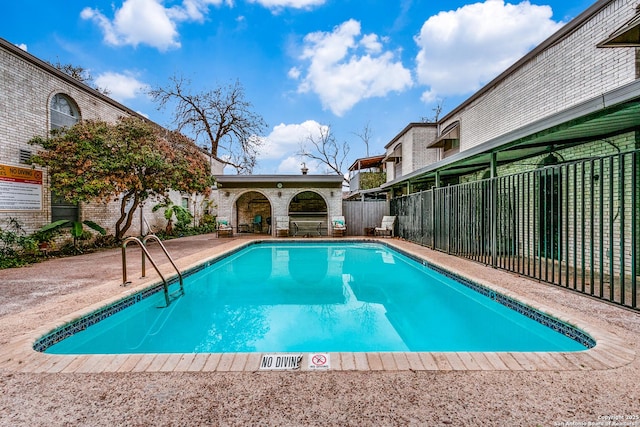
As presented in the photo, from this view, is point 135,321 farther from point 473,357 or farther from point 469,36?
point 469,36

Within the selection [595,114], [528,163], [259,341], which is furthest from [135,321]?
[528,163]

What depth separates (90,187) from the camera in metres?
8.05

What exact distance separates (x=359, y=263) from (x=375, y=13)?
1094 centimetres

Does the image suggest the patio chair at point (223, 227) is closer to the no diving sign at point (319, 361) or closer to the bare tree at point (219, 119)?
the bare tree at point (219, 119)

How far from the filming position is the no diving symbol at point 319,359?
8.04 ft

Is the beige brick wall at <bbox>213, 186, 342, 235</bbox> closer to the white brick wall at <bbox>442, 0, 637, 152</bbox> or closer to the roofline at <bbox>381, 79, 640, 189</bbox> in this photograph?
the white brick wall at <bbox>442, 0, 637, 152</bbox>

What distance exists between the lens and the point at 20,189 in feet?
25.9

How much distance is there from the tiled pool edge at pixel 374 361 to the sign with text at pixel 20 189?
23.6 feet

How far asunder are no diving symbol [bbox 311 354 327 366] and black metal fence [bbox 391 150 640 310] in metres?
3.54

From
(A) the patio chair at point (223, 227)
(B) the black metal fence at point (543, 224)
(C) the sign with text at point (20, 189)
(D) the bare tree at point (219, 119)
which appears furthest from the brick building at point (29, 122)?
(D) the bare tree at point (219, 119)

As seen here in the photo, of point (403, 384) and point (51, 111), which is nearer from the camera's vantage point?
point (403, 384)

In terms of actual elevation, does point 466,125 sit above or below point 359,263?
above

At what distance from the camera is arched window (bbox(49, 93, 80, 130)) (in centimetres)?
923

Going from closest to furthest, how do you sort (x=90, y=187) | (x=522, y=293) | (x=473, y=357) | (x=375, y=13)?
(x=473, y=357)
(x=522, y=293)
(x=90, y=187)
(x=375, y=13)
